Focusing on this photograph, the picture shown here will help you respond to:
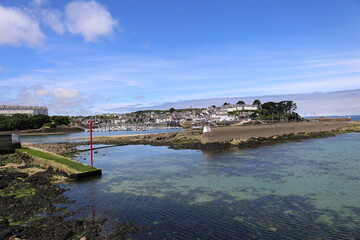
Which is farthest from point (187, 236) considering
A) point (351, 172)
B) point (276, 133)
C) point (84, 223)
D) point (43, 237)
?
point (276, 133)

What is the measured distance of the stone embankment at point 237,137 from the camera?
1414 inches

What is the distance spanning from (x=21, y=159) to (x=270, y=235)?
24.6m

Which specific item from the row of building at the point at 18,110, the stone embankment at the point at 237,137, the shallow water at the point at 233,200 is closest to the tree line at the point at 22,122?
the row of building at the point at 18,110

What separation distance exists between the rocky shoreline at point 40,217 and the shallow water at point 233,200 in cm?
64

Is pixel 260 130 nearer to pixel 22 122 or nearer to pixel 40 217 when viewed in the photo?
pixel 40 217

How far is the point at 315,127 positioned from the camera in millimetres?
57531

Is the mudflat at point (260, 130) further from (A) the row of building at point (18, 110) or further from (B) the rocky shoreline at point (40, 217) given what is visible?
(A) the row of building at point (18, 110)

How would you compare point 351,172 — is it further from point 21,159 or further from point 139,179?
point 21,159

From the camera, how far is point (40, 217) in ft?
31.9

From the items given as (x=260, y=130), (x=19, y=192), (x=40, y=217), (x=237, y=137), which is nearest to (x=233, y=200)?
(x=40, y=217)

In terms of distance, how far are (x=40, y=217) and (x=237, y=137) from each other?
113 feet

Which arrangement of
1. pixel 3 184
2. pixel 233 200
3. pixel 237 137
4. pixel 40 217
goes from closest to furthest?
pixel 40 217, pixel 233 200, pixel 3 184, pixel 237 137

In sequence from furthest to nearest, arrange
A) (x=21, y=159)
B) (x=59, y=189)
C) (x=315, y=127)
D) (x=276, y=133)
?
(x=315, y=127) → (x=276, y=133) → (x=21, y=159) → (x=59, y=189)

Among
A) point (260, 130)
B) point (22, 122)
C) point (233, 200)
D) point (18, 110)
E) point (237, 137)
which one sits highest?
point (18, 110)
